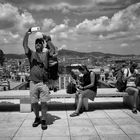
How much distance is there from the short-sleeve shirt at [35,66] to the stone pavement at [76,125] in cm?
105

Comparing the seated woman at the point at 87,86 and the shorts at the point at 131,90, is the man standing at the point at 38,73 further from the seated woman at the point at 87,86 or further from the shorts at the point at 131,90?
the shorts at the point at 131,90

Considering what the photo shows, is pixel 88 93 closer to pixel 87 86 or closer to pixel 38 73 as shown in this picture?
pixel 87 86

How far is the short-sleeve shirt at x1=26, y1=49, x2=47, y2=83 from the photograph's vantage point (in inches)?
183

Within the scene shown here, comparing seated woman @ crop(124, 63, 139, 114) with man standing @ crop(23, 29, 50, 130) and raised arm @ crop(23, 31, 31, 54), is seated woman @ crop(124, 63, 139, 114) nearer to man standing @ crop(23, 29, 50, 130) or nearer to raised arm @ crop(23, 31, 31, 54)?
man standing @ crop(23, 29, 50, 130)

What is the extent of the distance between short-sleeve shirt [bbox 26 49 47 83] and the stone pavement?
105 centimetres

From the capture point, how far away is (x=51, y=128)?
181 inches

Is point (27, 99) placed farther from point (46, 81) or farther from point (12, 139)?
point (12, 139)

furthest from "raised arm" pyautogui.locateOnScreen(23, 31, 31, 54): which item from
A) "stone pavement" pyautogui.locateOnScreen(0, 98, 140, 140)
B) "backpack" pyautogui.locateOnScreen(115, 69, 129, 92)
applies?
"backpack" pyautogui.locateOnScreen(115, 69, 129, 92)

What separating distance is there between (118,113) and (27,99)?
8.17ft

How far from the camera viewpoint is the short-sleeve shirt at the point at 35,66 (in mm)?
4645

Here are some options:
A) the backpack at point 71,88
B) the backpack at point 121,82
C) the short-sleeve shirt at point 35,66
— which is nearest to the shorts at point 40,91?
the short-sleeve shirt at point 35,66

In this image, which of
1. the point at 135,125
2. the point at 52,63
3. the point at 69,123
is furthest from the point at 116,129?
the point at 52,63

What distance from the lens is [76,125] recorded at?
4793 millimetres

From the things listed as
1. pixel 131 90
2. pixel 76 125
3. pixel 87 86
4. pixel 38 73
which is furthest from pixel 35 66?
pixel 131 90
